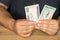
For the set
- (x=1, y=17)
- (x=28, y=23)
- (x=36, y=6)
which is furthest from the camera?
(x=36, y=6)

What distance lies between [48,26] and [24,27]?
5.8 inches

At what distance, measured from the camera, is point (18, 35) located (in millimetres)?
1057

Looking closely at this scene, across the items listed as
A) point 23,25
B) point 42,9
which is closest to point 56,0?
point 42,9

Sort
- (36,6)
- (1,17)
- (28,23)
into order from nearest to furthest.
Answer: (28,23), (1,17), (36,6)

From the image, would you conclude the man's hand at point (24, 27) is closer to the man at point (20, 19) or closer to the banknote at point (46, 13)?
the man at point (20, 19)

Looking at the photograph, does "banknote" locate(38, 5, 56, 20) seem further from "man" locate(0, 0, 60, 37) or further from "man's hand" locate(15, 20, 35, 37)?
"man's hand" locate(15, 20, 35, 37)

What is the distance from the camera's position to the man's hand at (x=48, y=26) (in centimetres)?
104

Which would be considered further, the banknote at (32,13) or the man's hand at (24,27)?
the banknote at (32,13)

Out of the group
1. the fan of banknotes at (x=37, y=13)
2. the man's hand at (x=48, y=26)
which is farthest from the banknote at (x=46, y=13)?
the man's hand at (x=48, y=26)

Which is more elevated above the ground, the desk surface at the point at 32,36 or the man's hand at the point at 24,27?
the man's hand at the point at 24,27

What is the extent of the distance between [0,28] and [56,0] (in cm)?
54

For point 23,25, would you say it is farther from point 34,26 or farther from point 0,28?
point 0,28

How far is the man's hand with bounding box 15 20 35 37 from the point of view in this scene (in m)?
1.03

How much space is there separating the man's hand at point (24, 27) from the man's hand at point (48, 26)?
5 cm
